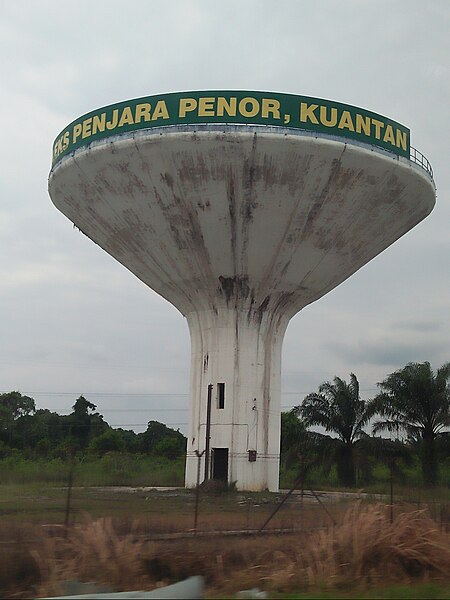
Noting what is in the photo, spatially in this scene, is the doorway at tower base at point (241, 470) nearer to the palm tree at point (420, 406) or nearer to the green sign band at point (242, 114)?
the palm tree at point (420, 406)

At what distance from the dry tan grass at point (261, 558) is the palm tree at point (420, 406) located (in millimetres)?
22292

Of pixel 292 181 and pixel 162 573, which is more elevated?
pixel 292 181

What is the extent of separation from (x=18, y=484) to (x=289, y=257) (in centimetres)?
1357

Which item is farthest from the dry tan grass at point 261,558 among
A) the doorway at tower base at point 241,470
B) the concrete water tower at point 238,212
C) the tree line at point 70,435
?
the tree line at point 70,435

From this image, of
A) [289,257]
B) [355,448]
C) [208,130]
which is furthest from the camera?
[355,448]

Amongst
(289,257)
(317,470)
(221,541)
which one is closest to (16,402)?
(317,470)

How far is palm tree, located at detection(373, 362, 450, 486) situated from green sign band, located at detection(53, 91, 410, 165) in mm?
13026

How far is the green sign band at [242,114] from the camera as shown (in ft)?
79.3

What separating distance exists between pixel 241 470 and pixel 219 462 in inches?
39.1

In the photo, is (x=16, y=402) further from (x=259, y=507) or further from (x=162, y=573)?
(x=162, y=573)

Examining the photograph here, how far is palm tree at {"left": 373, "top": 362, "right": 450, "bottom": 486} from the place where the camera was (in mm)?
33688

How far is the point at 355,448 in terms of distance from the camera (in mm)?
34938

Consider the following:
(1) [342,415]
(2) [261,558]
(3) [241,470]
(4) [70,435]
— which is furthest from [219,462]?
(4) [70,435]

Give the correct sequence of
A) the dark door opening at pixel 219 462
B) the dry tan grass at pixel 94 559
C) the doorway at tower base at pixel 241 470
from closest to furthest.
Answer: the dry tan grass at pixel 94 559 < the doorway at tower base at pixel 241 470 < the dark door opening at pixel 219 462
